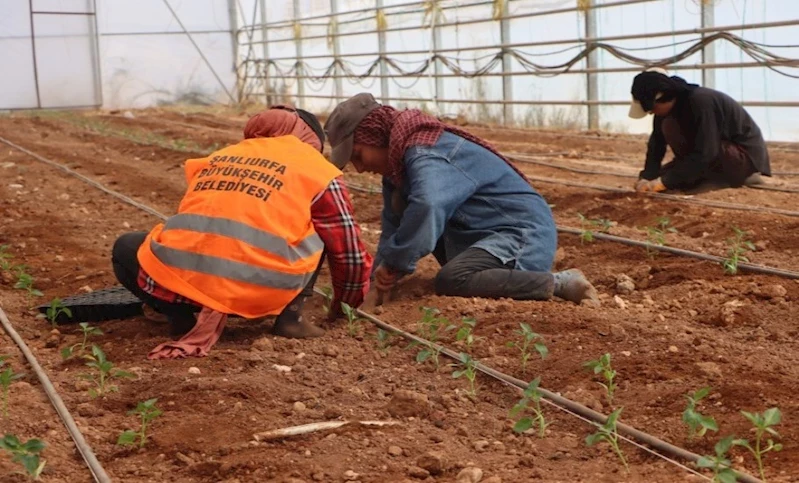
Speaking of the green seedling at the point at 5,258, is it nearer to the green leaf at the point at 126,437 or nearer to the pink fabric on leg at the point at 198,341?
the pink fabric on leg at the point at 198,341

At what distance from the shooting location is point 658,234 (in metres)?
6.06

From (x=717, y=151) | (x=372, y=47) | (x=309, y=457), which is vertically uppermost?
(x=372, y=47)

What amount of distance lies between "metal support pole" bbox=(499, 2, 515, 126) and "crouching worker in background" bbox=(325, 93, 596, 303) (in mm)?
10100

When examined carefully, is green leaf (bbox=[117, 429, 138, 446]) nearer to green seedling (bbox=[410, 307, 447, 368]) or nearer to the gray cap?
green seedling (bbox=[410, 307, 447, 368])

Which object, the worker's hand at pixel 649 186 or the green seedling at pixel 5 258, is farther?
the worker's hand at pixel 649 186

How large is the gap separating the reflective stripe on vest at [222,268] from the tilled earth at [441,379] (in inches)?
10.9

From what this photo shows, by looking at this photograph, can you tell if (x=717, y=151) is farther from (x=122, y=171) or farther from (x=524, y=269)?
(x=122, y=171)

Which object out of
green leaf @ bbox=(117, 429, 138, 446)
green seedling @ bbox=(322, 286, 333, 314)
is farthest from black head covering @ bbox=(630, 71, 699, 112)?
green leaf @ bbox=(117, 429, 138, 446)

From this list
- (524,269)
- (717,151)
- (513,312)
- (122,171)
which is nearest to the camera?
(513,312)

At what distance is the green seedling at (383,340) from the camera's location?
164 inches

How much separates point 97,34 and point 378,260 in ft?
64.7

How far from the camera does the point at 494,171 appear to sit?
15.7ft

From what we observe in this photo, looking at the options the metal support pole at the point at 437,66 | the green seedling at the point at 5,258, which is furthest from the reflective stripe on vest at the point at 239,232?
the metal support pole at the point at 437,66

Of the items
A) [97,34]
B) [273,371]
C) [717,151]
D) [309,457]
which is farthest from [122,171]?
[97,34]
